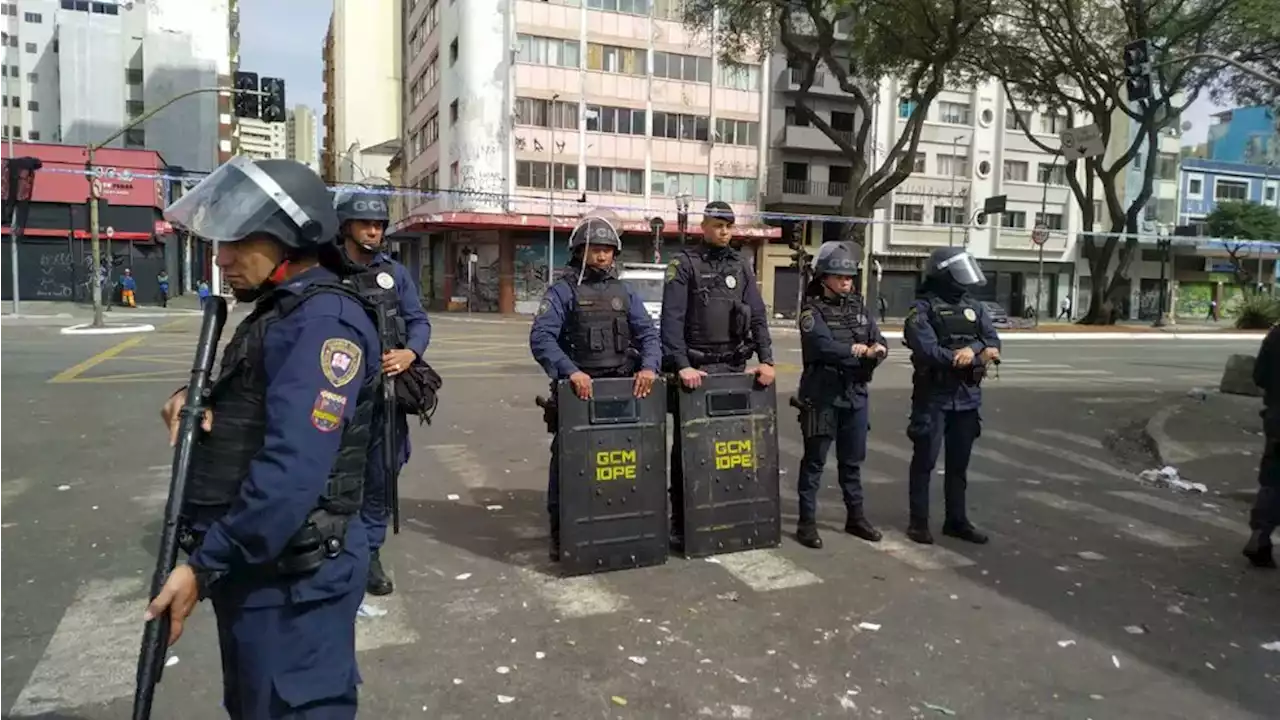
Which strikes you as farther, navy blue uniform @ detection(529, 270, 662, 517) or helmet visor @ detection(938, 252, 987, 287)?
helmet visor @ detection(938, 252, 987, 287)

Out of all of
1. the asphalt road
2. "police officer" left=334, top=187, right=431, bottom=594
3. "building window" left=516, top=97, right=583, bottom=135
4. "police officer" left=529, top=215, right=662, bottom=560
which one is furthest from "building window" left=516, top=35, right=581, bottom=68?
"police officer" left=334, top=187, right=431, bottom=594

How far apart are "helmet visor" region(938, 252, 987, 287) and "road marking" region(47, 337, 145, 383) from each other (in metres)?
12.0

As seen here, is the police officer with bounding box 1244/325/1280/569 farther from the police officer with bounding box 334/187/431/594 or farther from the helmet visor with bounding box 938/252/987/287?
the police officer with bounding box 334/187/431/594

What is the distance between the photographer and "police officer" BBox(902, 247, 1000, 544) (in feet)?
18.5

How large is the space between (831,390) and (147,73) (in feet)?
213

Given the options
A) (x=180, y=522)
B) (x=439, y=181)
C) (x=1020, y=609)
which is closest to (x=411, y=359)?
(x=180, y=522)

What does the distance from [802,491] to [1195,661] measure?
2.30 m

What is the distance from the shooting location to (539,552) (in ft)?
17.5

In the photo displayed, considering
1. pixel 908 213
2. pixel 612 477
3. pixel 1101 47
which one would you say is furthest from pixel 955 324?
pixel 908 213

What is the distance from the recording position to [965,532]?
5746 millimetres

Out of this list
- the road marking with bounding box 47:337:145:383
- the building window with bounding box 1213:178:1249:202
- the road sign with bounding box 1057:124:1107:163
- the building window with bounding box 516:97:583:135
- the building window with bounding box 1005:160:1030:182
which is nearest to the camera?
the road marking with bounding box 47:337:145:383

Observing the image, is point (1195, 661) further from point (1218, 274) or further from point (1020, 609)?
point (1218, 274)

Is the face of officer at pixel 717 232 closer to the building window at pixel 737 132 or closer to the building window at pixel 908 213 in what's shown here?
the building window at pixel 737 132

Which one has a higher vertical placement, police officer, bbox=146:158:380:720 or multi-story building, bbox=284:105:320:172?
multi-story building, bbox=284:105:320:172
